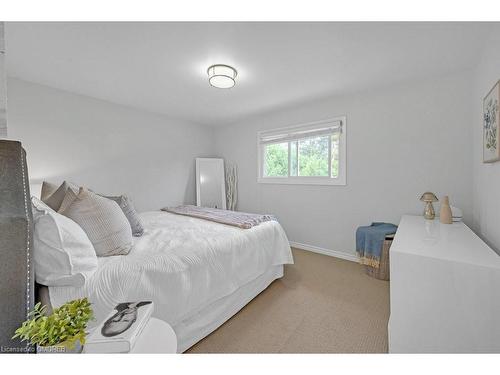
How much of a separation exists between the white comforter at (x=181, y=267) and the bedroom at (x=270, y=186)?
0.01 metres

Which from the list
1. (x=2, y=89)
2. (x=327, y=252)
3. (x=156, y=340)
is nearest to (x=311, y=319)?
(x=156, y=340)

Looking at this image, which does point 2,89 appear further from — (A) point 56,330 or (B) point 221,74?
(B) point 221,74

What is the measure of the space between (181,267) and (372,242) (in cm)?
210

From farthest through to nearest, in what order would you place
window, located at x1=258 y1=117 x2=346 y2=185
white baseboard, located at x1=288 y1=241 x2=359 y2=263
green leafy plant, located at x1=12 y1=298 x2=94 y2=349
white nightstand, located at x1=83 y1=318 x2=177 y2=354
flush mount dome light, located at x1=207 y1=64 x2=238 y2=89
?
window, located at x1=258 y1=117 x2=346 y2=185 → white baseboard, located at x1=288 y1=241 x2=359 y2=263 → flush mount dome light, located at x1=207 y1=64 x2=238 y2=89 → white nightstand, located at x1=83 y1=318 x2=177 y2=354 → green leafy plant, located at x1=12 y1=298 x2=94 y2=349

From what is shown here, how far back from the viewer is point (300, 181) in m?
3.41

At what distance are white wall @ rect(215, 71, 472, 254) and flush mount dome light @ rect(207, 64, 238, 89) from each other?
1552 mm

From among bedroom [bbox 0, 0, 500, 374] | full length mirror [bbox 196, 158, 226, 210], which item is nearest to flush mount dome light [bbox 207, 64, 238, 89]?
bedroom [bbox 0, 0, 500, 374]

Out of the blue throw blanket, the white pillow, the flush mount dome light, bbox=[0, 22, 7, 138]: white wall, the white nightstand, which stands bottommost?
the blue throw blanket

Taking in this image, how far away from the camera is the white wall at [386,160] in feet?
7.44

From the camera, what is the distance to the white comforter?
112 centimetres

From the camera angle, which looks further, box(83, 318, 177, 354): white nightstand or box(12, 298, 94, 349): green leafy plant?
box(83, 318, 177, 354): white nightstand

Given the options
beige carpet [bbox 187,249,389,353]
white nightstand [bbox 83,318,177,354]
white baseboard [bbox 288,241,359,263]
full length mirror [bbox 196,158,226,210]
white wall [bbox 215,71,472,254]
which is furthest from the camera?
full length mirror [bbox 196,158,226,210]

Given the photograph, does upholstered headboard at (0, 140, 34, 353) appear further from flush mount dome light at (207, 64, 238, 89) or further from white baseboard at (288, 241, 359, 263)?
white baseboard at (288, 241, 359, 263)
